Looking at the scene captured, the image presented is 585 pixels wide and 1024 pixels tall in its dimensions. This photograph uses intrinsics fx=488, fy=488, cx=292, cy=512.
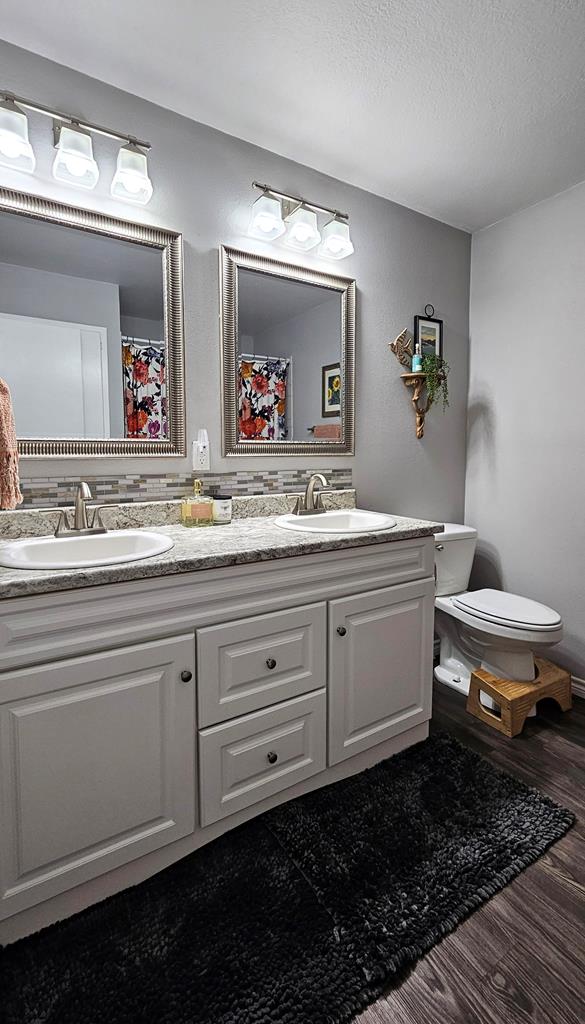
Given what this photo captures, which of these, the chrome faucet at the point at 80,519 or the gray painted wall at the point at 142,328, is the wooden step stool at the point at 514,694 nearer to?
the chrome faucet at the point at 80,519

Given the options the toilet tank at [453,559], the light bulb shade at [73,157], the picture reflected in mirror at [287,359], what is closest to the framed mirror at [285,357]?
the picture reflected in mirror at [287,359]

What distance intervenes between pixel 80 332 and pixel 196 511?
0.69 metres

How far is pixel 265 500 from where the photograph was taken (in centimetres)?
197

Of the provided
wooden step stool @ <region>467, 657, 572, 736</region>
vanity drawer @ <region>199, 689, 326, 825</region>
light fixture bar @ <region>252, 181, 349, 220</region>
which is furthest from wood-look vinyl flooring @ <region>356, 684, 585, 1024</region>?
light fixture bar @ <region>252, 181, 349, 220</region>

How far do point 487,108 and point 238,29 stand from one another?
0.89 meters

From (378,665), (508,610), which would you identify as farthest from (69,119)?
(508,610)

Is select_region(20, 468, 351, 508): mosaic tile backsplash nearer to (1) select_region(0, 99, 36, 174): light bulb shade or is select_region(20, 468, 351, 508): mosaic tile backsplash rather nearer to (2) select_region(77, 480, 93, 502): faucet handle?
(2) select_region(77, 480, 93, 502): faucet handle

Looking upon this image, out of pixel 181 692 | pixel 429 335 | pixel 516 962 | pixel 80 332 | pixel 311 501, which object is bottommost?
pixel 516 962

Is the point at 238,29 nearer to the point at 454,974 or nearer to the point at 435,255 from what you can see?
the point at 435,255

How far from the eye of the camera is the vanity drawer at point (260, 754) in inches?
51.5

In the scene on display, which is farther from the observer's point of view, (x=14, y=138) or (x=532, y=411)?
(x=532, y=411)

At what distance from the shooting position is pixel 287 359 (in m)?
2.00

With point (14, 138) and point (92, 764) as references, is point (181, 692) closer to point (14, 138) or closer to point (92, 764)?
point (92, 764)

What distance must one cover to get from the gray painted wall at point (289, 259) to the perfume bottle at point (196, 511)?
0.18 metres
